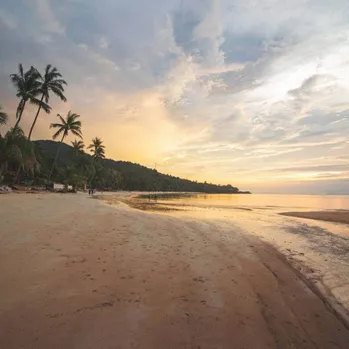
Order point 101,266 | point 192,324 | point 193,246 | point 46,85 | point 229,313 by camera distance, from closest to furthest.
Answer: point 192,324 → point 229,313 → point 101,266 → point 193,246 → point 46,85

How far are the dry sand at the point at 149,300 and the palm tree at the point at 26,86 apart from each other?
33465mm

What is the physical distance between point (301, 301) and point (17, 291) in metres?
4.92

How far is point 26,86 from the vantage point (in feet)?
117

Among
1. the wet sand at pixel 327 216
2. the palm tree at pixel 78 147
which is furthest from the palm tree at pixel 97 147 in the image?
the wet sand at pixel 327 216

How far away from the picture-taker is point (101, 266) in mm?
5836

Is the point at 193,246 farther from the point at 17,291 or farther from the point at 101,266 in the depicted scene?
the point at 17,291

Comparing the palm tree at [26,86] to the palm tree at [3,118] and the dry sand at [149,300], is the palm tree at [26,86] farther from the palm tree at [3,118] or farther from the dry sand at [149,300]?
the dry sand at [149,300]

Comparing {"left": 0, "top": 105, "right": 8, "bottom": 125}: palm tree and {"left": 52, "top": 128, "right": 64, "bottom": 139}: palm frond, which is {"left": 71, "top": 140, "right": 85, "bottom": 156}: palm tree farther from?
{"left": 0, "top": 105, "right": 8, "bottom": 125}: palm tree

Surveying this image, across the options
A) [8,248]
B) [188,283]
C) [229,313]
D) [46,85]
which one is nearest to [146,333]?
[229,313]

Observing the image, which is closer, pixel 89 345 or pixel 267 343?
pixel 89 345

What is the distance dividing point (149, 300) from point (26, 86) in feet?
128

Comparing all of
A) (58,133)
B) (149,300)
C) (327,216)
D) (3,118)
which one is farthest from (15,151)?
(327,216)

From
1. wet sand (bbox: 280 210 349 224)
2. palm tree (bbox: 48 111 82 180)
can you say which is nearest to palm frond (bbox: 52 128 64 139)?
palm tree (bbox: 48 111 82 180)

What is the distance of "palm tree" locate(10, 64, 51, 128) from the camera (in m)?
35.3
